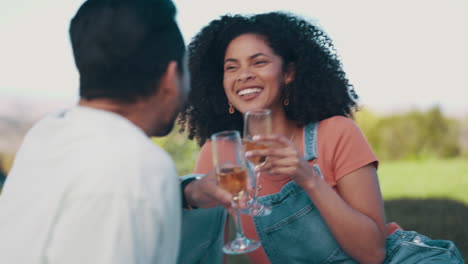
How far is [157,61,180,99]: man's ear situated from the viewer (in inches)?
81.1

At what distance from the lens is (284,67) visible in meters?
3.75

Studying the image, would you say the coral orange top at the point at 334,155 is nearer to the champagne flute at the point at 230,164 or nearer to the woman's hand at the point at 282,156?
the woman's hand at the point at 282,156

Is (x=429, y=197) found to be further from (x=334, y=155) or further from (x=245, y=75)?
(x=245, y=75)

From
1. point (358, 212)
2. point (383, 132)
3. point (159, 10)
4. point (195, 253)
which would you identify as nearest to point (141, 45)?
point (159, 10)

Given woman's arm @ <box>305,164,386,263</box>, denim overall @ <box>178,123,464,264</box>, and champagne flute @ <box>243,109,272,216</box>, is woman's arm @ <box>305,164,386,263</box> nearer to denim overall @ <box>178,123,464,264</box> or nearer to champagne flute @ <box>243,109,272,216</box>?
denim overall @ <box>178,123,464,264</box>

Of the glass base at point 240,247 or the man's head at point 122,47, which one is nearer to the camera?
the man's head at point 122,47

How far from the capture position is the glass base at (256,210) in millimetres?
2967

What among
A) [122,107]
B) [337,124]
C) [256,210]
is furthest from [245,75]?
[122,107]

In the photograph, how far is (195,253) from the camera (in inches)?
117

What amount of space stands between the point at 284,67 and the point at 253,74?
35 centimetres

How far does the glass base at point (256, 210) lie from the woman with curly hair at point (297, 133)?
23 cm

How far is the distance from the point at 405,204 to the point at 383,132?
512 centimetres

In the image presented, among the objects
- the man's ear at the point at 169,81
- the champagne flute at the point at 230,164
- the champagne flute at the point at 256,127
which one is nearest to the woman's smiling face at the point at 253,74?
the champagne flute at the point at 256,127

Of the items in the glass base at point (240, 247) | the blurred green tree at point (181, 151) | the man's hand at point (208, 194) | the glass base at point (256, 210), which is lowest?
the blurred green tree at point (181, 151)
